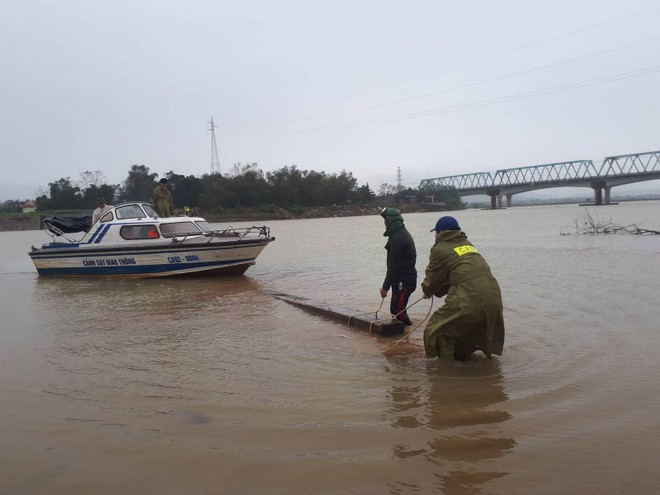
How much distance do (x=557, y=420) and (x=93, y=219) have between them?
16.3m

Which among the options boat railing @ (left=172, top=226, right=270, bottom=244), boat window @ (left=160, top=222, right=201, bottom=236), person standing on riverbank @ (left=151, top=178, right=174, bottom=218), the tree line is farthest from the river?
the tree line

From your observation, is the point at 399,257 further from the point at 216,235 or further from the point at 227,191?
the point at 227,191

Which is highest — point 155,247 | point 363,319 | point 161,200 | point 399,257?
point 161,200

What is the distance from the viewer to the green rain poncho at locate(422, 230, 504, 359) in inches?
224

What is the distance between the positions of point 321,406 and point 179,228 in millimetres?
12541

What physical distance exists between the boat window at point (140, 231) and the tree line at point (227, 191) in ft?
228

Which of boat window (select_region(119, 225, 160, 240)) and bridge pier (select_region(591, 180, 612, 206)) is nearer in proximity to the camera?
boat window (select_region(119, 225, 160, 240))

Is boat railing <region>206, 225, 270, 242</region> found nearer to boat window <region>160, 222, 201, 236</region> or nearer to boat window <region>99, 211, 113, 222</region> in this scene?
boat window <region>160, 222, 201, 236</region>

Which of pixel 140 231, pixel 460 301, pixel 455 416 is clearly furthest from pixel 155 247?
pixel 455 416

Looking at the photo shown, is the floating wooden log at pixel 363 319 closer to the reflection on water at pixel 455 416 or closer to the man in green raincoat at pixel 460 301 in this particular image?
the reflection on water at pixel 455 416

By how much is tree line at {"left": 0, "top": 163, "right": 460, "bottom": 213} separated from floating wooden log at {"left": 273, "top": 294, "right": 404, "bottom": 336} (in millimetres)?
77109

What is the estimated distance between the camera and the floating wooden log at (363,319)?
25.5 feet

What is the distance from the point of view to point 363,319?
8211 millimetres

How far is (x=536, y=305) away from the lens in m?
9.87
